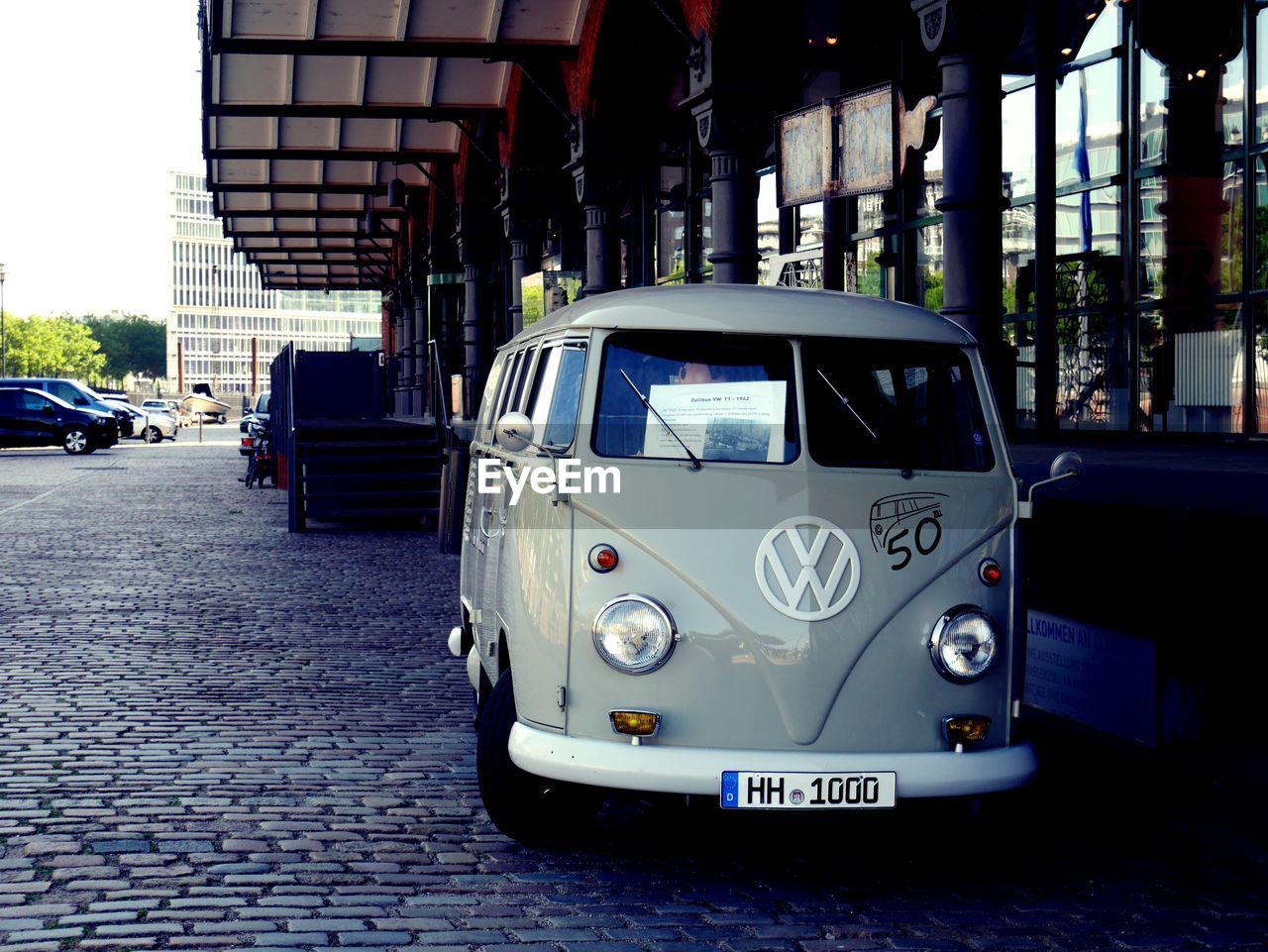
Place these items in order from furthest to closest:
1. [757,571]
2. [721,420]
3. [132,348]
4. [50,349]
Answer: [132,348] → [50,349] → [721,420] → [757,571]

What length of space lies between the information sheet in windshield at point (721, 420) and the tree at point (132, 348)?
193 m

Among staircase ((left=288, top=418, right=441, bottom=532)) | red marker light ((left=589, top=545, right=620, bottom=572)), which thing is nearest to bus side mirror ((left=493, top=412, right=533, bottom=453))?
red marker light ((left=589, top=545, right=620, bottom=572))

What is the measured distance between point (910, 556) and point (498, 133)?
2357cm

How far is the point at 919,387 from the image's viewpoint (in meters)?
5.55

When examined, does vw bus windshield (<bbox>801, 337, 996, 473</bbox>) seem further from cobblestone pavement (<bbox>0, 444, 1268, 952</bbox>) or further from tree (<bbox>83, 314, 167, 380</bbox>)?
tree (<bbox>83, 314, 167, 380</bbox>)

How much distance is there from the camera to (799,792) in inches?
193

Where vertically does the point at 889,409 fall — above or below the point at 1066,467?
above

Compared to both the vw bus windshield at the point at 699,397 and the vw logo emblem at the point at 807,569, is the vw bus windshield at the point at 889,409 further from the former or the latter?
the vw logo emblem at the point at 807,569

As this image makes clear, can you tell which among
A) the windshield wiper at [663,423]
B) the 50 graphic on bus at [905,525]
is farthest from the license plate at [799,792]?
the windshield wiper at [663,423]

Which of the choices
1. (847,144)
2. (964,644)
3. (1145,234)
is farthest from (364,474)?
(964,644)

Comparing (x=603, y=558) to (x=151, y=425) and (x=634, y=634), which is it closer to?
(x=634, y=634)

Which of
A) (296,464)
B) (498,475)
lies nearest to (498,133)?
(296,464)

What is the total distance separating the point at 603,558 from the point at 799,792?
2.99ft

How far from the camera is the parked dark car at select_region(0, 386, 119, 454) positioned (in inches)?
1686
